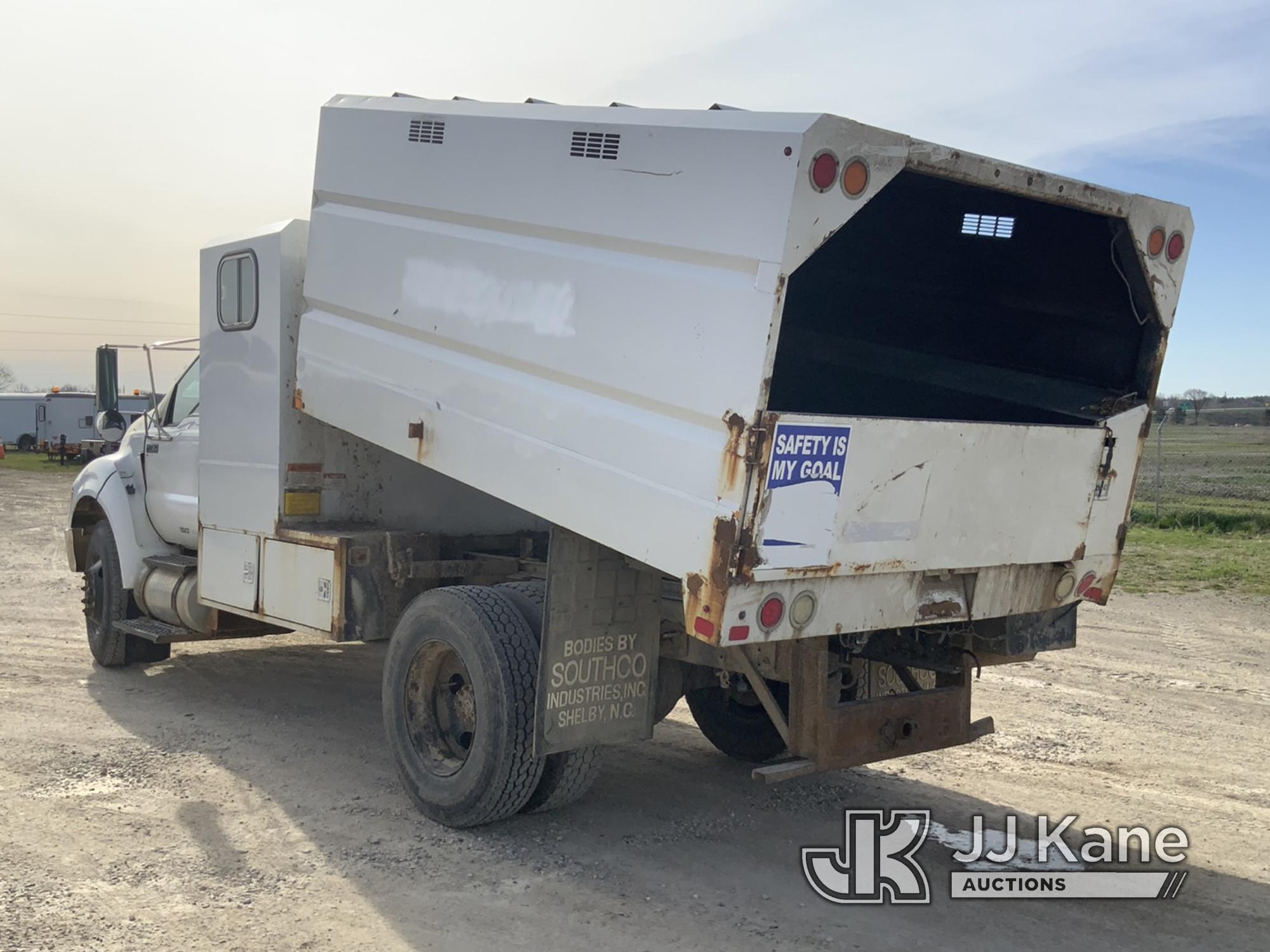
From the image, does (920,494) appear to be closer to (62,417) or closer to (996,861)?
(996,861)

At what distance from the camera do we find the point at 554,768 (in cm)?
523

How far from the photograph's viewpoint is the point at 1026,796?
5.99 meters

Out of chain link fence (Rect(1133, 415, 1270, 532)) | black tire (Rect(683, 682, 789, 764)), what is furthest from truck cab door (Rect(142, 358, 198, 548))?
chain link fence (Rect(1133, 415, 1270, 532))

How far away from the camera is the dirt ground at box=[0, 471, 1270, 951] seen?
4.35m

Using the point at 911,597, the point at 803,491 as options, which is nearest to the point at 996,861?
the point at 911,597

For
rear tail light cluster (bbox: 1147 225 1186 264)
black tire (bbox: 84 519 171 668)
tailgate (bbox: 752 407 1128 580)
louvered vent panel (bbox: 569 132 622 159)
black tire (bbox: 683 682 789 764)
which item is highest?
louvered vent panel (bbox: 569 132 622 159)

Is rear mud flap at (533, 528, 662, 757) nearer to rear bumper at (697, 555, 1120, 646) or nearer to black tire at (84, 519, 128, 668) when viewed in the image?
rear bumper at (697, 555, 1120, 646)

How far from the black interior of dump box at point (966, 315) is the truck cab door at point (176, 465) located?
4.09 metres

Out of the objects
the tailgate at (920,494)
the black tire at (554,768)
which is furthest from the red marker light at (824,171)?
the black tire at (554,768)

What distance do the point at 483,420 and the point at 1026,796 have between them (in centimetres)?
333

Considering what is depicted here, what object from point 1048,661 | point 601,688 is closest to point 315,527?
point 601,688

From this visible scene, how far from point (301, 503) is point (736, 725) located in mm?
2682

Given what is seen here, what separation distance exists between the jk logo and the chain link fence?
20.1ft

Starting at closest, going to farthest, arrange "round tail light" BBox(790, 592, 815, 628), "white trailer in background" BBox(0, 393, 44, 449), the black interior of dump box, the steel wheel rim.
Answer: "round tail light" BBox(790, 592, 815, 628) → the black interior of dump box → the steel wheel rim → "white trailer in background" BBox(0, 393, 44, 449)
